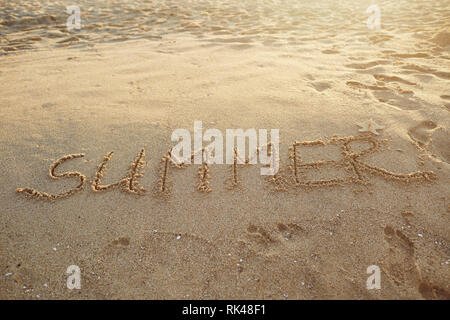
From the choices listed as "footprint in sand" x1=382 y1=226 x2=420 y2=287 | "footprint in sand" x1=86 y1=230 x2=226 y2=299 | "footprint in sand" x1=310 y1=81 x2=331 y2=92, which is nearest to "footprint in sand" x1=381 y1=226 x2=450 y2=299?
"footprint in sand" x1=382 y1=226 x2=420 y2=287

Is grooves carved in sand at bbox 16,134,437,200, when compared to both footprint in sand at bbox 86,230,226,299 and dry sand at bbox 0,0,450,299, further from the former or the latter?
footprint in sand at bbox 86,230,226,299

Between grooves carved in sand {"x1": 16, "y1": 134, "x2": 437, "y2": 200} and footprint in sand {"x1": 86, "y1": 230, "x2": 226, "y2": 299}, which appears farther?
grooves carved in sand {"x1": 16, "y1": 134, "x2": 437, "y2": 200}

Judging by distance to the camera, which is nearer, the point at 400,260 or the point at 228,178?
the point at 400,260

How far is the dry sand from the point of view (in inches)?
58.6

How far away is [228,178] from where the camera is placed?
2004mm

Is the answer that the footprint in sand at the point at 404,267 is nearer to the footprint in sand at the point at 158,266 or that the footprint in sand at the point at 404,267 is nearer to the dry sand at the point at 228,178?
the dry sand at the point at 228,178

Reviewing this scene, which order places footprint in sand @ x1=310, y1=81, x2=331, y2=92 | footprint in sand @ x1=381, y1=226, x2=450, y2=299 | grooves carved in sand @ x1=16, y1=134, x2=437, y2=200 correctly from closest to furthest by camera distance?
footprint in sand @ x1=381, y1=226, x2=450, y2=299 < grooves carved in sand @ x1=16, y1=134, x2=437, y2=200 < footprint in sand @ x1=310, y1=81, x2=331, y2=92

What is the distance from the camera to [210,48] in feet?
13.9

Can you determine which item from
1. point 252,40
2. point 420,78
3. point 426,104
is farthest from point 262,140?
point 252,40

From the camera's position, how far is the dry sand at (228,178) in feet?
4.89

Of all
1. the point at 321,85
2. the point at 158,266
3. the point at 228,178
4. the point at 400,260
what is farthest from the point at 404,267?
the point at 321,85

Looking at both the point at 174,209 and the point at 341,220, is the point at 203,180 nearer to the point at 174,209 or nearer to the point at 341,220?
the point at 174,209

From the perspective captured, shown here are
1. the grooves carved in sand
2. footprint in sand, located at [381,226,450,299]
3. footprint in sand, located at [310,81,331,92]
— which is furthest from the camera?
footprint in sand, located at [310,81,331,92]

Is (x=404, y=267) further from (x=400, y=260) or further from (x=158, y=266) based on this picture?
(x=158, y=266)
